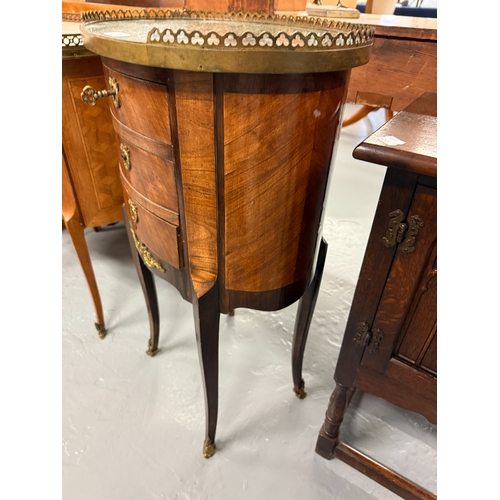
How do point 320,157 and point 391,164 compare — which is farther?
point 320,157

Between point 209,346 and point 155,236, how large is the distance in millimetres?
256

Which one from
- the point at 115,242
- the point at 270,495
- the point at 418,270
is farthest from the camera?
the point at 115,242

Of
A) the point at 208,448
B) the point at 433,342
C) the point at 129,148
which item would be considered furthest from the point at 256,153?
the point at 208,448

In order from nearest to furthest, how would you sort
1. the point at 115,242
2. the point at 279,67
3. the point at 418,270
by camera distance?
the point at 279,67
the point at 418,270
the point at 115,242

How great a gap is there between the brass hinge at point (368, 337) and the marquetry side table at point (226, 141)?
15 cm

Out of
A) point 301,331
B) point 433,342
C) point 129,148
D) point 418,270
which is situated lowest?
point 301,331

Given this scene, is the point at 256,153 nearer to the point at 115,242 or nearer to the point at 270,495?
the point at 270,495

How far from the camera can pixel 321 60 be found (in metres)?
0.52

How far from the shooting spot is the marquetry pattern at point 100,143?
3.11 feet

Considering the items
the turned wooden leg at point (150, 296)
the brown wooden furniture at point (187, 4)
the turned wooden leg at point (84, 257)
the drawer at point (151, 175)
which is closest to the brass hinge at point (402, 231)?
the drawer at point (151, 175)

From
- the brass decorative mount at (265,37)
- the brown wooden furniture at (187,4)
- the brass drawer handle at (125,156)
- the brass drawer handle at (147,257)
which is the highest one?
the brass decorative mount at (265,37)

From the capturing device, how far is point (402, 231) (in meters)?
0.62

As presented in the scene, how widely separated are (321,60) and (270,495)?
95 centimetres

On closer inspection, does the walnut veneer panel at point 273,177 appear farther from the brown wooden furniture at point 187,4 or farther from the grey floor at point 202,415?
the brown wooden furniture at point 187,4
